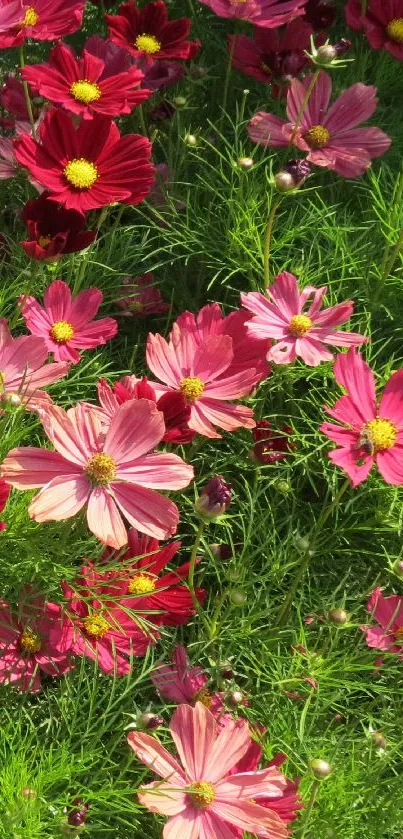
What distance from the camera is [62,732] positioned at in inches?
35.2

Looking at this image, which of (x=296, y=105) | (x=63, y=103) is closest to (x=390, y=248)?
(x=296, y=105)

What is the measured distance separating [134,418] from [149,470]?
5 cm

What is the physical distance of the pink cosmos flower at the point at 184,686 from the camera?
2.89 ft

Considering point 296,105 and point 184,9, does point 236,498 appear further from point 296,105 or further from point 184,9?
point 184,9

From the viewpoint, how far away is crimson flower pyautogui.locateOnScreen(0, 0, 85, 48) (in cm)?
96

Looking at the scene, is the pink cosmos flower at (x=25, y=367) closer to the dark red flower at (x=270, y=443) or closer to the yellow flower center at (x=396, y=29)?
the dark red flower at (x=270, y=443)

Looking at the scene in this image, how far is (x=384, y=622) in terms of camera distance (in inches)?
36.7

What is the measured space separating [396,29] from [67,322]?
1.87ft

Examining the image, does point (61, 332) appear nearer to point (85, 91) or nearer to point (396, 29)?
point (85, 91)

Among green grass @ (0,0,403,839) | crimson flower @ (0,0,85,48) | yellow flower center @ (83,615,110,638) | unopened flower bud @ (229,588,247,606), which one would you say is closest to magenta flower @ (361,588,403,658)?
green grass @ (0,0,403,839)

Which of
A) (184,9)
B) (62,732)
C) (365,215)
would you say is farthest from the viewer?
(184,9)

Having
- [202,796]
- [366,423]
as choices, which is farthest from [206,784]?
[366,423]

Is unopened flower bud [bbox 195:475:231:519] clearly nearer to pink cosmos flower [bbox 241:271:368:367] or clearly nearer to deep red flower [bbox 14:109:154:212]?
pink cosmos flower [bbox 241:271:368:367]

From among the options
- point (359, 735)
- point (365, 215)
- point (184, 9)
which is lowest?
point (359, 735)
